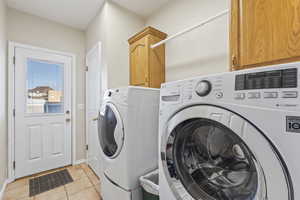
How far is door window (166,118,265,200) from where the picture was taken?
0.65 meters

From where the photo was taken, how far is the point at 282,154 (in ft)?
1.44

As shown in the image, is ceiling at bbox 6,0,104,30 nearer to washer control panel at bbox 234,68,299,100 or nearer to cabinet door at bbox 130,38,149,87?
cabinet door at bbox 130,38,149,87

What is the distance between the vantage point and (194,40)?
1.73 m

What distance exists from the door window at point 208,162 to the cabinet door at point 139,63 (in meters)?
1.21

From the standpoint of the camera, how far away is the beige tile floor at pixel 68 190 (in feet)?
5.66

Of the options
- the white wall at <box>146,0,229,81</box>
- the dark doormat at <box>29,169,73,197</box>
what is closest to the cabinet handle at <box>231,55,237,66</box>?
the white wall at <box>146,0,229,81</box>

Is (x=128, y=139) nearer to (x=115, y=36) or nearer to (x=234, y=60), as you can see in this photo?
(x=234, y=60)

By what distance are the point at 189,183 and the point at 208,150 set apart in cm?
21

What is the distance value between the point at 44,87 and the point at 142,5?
2.12 meters

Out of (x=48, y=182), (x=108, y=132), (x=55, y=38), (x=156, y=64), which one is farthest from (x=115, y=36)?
(x=48, y=182)

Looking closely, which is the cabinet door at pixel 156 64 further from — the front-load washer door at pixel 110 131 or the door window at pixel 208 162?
the door window at pixel 208 162

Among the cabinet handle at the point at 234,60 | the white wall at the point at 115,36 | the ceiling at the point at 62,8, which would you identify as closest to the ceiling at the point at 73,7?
the ceiling at the point at 62,8

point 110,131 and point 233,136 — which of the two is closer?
point 233,136

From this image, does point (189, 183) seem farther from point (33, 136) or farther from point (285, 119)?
point (33, 136)
